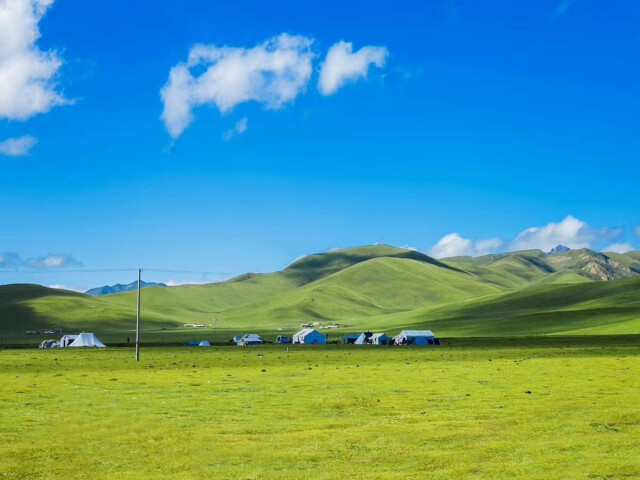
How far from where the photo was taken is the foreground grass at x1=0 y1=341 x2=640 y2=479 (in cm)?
1909

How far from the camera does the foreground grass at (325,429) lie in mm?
19094

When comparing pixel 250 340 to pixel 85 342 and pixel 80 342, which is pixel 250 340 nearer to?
pixel 85 342

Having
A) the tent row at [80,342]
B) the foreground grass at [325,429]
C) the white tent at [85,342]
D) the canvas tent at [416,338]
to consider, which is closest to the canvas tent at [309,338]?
the canvas tent at [416,338]

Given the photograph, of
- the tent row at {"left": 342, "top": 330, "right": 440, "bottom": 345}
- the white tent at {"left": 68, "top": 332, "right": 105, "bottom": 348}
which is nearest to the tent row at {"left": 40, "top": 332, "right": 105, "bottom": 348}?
the white tent at {"left": 68, "top": 332, "right": 105, "bottom": 348}

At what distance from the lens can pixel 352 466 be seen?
1933cm

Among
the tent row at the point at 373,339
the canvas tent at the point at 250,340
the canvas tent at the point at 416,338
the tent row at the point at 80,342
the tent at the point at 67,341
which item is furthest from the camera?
the canvas tent at the point at 250,340

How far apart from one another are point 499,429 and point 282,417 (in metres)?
9.03

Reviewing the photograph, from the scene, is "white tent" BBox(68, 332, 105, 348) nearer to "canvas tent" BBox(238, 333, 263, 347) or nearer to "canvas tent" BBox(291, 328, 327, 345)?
"canvas tent" BBox(238, 333, 263, 347)

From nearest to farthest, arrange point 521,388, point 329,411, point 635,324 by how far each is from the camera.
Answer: point 329,411 → point 521,388 → point 635,324

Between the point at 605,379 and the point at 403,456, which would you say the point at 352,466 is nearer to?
the point at 403,456

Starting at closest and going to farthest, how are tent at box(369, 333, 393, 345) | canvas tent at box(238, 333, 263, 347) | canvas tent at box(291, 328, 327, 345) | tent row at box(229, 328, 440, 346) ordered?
tent row at box(229, 328, 440, 346) < tent at box(369, 333, 393, 345) < canvas tent at box(238, 333, 263, 347) < canvas tent at box(291, 328, 327, 345)

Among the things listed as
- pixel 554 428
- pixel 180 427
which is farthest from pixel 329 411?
pixel 554 428

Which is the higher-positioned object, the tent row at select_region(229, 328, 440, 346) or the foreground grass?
the tent row at select_region(229, 328, 440, 346)

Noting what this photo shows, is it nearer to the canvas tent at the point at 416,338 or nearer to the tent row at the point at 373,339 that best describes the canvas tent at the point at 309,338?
the tent row at the point at 373,339
